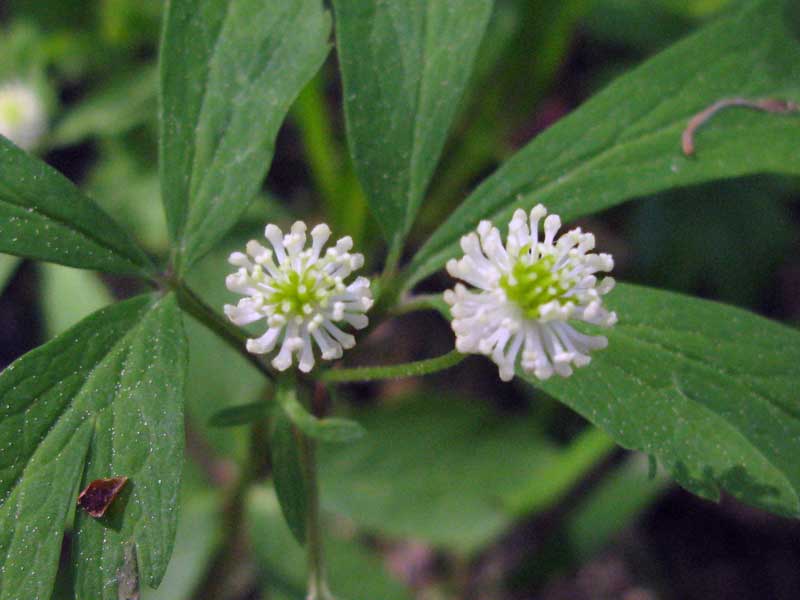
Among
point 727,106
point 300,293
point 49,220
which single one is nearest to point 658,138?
point 727,106

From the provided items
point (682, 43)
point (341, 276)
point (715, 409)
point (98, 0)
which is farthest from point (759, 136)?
point (98, 0)

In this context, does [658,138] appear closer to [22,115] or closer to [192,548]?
[192,548]

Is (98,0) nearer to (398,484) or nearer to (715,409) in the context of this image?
(398,484)

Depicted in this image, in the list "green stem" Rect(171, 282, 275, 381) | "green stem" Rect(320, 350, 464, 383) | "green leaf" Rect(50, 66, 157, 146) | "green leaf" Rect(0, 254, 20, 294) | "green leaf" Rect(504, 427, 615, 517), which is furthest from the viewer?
"green leaf" Rect(50, 66, 157, 146)

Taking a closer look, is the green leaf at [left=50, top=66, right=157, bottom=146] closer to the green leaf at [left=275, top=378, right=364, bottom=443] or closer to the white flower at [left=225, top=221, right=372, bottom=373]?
the white flower at [left=225, top=221, right=372, bottom=373]

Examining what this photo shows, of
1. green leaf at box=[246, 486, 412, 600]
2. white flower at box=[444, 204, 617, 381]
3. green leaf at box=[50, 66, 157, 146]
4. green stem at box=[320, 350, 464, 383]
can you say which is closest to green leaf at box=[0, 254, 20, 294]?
green leaf at box=[50, 66, 157, 146]

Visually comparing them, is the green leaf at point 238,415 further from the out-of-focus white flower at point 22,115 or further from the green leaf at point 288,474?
the out-of-focus white flower at point 22,115
